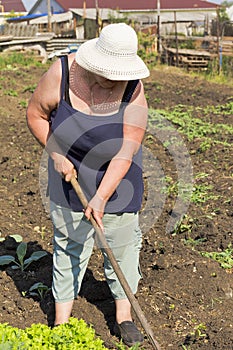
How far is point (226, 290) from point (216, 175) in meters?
2.86

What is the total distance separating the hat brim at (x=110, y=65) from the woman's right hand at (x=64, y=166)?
555 millimetres

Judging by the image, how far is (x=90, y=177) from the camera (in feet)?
11.5

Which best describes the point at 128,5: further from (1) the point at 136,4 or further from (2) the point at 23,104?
(2) the point at 23,104

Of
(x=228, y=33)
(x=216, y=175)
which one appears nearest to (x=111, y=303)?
(x=216, y=175)

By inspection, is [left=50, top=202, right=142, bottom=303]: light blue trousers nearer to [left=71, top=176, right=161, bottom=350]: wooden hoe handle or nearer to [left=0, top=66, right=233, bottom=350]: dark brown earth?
[left=71, top=176, right=161, bottom=350]: wooden hoe handle

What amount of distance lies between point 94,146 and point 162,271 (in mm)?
1435

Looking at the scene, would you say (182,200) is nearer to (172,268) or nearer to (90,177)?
(172,268)

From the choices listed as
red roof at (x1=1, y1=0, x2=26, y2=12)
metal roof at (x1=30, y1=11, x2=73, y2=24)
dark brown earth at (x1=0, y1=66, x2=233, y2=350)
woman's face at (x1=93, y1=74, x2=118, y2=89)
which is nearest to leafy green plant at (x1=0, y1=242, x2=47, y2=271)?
dark brown earth at (x1=0, y1=66, x2=233, y2=350)

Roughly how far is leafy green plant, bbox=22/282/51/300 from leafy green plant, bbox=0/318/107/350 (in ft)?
4.26

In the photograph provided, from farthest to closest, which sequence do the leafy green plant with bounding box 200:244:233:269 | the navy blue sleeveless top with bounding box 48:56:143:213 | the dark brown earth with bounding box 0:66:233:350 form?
the leafy green plant with bounding box 200:244:233:269
the dark brown earth with bounding box 0:66:233:350
the navy blue sleeveless top with bounding box 48:56:143:213

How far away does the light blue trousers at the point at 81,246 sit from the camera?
354 cm

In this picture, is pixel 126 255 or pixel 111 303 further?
pixel 111 303

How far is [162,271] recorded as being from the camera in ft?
14.6

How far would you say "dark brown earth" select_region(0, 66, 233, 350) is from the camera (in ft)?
12.8
